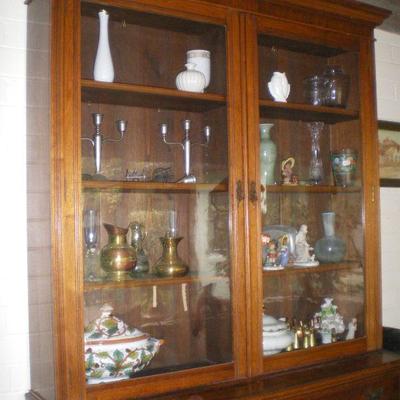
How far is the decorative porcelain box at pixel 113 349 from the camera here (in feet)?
5.12

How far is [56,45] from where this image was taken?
1.50 m

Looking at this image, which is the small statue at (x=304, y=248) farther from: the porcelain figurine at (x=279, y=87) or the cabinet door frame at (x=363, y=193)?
the porcelain figurine at (x=279, y=87)

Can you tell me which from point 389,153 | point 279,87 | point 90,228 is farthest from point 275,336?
point 389,153

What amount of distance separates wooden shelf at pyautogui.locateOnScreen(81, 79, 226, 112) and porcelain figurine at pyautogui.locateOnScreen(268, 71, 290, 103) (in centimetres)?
26

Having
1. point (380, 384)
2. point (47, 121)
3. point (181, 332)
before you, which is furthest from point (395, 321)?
point (47, 121)

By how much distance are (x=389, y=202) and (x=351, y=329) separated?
2.88 feet

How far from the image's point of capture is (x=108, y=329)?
163 centimetres

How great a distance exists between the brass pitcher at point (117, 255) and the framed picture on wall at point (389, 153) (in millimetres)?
1468

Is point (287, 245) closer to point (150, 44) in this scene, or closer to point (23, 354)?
point (150, 44)

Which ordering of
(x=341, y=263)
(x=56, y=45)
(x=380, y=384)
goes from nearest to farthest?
(x=56, y=45)
(x=380, y=384)
(x=341, y=263)

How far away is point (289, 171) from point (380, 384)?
33.0 inches

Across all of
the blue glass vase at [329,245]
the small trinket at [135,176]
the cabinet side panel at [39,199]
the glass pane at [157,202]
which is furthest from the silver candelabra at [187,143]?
the blue glass vase at [329,245]

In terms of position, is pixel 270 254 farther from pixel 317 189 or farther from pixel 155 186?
pixel 155 186

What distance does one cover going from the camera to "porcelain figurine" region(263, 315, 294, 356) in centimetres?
185
